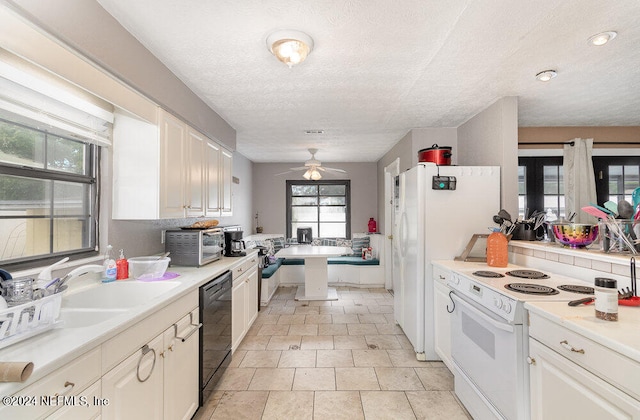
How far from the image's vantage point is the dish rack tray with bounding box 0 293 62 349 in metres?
0.97

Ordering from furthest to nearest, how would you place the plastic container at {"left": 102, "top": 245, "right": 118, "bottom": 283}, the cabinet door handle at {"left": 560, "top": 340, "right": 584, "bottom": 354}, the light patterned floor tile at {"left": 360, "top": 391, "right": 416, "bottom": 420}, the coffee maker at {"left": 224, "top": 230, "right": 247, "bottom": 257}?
the coffee maker at {"left": 224, "top": 230, "right": 247, "bottom": 257}
the light patterned floor tile at {"left": 360, "top": 391, "right": 416, "bottom": 420}
the plastic container at {"left": 102, "top": 245, "right": 118, "bottom": 283}
the cabinet door handle at {"left": 560, "top": 340, "right": 584, "bottom": 354}

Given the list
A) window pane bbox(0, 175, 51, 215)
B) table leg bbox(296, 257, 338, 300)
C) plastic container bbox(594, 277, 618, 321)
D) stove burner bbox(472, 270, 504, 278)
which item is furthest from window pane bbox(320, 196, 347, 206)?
plastic container bbox(594, 277, 618, 321)

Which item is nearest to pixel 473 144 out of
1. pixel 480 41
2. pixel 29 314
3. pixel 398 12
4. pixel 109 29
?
pixel 480 41

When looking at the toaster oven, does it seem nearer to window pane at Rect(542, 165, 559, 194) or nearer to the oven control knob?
the oven control knob

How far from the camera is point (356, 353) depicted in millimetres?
2865

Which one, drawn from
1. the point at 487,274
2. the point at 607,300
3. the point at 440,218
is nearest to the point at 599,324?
the point at 607,300

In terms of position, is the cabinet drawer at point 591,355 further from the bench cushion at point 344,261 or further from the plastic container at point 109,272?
the bench cushion at point 344,261

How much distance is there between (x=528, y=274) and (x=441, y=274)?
2.09ft

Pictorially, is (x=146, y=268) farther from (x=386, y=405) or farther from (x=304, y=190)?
(x=304, y=190)

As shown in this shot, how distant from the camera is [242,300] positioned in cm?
296

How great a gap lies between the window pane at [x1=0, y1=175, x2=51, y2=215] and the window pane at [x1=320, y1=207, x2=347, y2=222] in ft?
16.8

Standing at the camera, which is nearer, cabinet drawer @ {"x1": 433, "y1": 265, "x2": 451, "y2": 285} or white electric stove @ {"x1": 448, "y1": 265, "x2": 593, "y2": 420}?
white electric stove @ {"x1": 448, "y1": 265, "x2": 593, "y2": 420}

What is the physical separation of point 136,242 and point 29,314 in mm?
1380

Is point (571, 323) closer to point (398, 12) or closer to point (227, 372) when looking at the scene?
point (398, 12)
